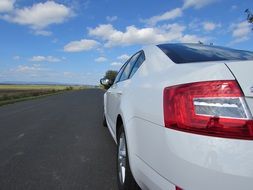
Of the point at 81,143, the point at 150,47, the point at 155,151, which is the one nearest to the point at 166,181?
the point at 155,151

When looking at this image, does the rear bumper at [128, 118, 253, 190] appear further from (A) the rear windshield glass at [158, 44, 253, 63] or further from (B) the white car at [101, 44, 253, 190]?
(A) the rear windshield glass at [158, 44, 253, 63]

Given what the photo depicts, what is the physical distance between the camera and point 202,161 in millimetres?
2115

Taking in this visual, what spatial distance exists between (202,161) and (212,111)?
1.02 feet

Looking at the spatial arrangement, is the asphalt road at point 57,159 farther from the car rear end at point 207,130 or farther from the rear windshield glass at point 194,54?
the car rear end at point 207,130

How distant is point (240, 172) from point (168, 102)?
2.26ft

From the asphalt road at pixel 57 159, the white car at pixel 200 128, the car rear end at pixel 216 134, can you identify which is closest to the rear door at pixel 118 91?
the asphalt road at pixel 57 159

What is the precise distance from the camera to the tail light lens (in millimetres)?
2102

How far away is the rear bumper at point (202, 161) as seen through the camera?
6.66 feet

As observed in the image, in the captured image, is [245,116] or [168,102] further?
[168,102]

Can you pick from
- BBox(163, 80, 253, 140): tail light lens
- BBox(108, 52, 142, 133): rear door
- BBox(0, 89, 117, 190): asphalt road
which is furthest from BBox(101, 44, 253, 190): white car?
BBox(0, 89, 117, 190): asphalt road

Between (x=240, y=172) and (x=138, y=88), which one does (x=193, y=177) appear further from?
(x=138, y=88)

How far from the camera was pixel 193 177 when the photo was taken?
2150 millimetres

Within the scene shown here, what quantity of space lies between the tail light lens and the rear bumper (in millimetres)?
50

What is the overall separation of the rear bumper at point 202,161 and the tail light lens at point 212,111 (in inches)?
2.0
